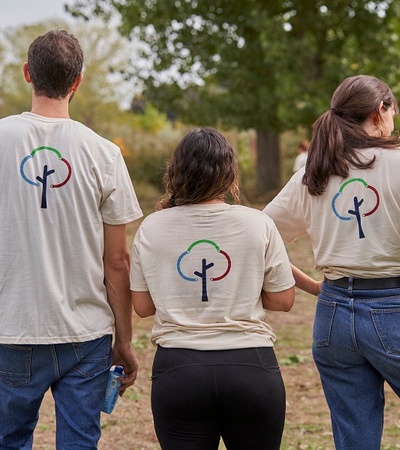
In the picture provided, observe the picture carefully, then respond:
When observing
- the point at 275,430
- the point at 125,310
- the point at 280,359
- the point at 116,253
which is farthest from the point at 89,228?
the point at 280,359

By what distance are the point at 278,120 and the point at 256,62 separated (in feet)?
4.93

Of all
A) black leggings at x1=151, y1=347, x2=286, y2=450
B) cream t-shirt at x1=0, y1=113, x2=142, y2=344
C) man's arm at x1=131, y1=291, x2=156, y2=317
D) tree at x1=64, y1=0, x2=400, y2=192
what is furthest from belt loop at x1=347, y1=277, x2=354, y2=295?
tree at x1=64, y1=0, x2=400, y2=192

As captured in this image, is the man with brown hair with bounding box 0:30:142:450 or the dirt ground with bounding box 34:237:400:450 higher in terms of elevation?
the man with brown hair with bounding box 0:30:142:450

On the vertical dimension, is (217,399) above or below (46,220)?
below

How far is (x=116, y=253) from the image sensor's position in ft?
10.3

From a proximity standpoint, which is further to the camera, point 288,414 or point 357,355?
point 288,414

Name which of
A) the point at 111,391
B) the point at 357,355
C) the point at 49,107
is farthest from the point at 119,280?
the point at 357,355

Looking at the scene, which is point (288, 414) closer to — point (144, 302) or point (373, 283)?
point (373, 283)

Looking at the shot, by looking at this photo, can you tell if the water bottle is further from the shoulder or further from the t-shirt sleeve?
the shoulder

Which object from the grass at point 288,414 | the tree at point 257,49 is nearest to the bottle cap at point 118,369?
the grass at point 288,414

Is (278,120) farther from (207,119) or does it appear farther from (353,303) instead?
(353,303)

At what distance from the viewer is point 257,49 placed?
19328 mm

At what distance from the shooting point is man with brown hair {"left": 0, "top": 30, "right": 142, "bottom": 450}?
9.81 feet

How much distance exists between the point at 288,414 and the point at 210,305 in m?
3.30
